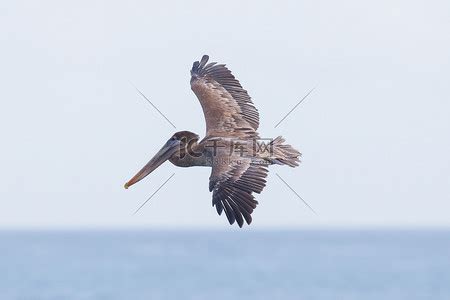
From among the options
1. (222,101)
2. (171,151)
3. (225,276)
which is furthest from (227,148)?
(225,276)

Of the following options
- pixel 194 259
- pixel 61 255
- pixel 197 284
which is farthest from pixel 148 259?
pixel 197 284

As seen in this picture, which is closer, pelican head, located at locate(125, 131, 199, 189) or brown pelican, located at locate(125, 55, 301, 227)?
brown pelican, located at locate(125, 55, 301, 227)

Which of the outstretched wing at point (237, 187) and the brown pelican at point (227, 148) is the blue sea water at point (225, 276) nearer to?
the brown pelican at point (227, 148)

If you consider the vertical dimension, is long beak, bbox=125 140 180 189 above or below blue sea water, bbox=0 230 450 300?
below

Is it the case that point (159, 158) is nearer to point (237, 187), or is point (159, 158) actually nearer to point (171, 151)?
point (171, 151)

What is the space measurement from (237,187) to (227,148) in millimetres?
993

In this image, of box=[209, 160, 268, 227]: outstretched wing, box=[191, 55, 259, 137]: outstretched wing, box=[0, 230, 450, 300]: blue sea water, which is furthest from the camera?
box=[0, 230, 450, 300]: blue sea water

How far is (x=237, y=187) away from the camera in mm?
13148

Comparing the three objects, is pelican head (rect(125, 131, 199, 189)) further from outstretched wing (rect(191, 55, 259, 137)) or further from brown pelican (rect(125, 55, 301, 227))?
outstretched wing (rect(191, 55, 259, 137))

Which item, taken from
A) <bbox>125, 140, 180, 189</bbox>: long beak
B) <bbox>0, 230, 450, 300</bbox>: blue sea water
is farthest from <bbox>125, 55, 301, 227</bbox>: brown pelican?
<bbox>0, 230, 450, 300</bbox>: blue sea water

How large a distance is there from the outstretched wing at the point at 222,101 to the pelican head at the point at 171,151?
539mm

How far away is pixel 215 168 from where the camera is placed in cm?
1359

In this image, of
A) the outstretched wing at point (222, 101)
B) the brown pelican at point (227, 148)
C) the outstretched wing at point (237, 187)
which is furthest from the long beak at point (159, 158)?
the outstretched wing at point (237, 187)

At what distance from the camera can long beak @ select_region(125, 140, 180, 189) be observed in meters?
14.4
